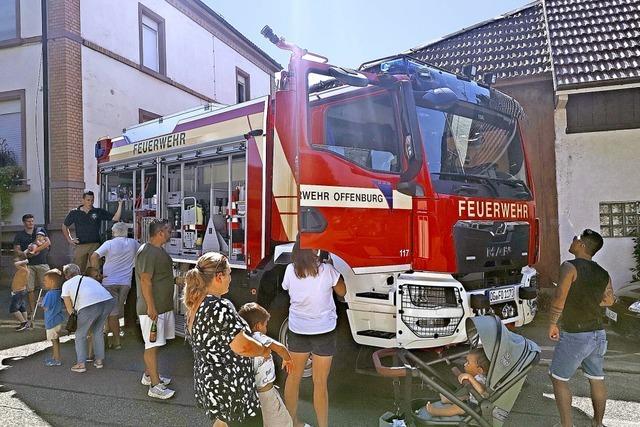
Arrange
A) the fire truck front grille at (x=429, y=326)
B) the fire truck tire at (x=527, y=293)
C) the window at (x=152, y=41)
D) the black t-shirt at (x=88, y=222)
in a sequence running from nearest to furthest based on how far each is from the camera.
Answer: the fire truck front grille at (x=429, y=326), the fire truck tire at (x=527, y=293), the black t-shirt at (x=88, y=222), the window at (x=152, y=41)

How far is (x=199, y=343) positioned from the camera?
9.95 ft

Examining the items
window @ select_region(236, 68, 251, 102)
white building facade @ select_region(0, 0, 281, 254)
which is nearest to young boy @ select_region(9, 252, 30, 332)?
white building facade @ select_region(0, 0, 281, 254)

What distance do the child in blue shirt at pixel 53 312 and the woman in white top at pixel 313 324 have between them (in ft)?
11.6

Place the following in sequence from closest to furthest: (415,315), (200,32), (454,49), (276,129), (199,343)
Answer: (199,343), (415,315), (276,129), (454,49), (200,32)

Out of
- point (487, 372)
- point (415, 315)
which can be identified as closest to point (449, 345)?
point (415, 315)

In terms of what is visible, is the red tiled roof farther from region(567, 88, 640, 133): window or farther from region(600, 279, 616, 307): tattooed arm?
region(600, 279, 616, 307): tattooed arm

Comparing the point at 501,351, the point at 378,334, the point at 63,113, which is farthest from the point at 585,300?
the point at 63,113

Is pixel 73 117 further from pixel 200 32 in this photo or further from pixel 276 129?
pixel 276 129

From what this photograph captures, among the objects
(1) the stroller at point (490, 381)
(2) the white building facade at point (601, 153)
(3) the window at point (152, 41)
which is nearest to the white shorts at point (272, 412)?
(1) the stroller at point (490, 381)

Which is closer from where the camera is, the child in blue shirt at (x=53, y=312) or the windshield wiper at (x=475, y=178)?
the windshield wiper at (x=475, y=178)

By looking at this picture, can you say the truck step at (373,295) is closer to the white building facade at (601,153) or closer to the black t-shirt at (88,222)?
the black t-shirt at (88,222)

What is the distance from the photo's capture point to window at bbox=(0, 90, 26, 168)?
39.2 ft

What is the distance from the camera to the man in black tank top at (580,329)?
3.83 metres

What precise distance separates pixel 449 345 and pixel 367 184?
58.2 inches
